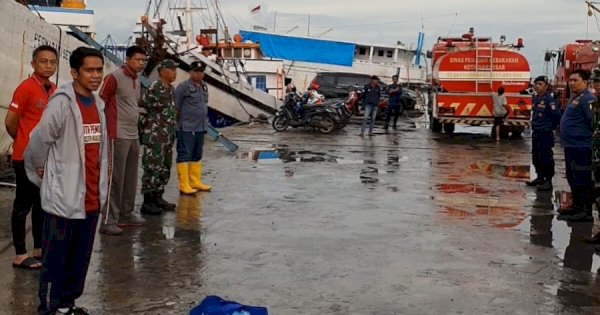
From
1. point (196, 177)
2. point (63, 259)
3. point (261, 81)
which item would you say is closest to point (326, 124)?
point (196, 177)

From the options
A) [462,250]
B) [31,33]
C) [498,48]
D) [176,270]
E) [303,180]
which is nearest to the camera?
[176,270]

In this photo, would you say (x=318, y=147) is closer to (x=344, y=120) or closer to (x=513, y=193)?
(x=344, y=120)

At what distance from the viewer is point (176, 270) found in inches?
235

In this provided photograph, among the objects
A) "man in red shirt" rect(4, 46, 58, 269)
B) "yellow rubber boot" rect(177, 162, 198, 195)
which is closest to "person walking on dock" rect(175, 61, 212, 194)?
"yellow rubber boot" rect(177, 162, 198, 195)

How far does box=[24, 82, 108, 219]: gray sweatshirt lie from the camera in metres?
4.33

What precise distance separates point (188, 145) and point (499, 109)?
471 inches

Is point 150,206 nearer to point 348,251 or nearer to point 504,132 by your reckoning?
point 348,251

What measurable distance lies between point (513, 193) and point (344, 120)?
37.3ft

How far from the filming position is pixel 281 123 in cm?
2152

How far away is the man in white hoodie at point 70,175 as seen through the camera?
4.34 meters

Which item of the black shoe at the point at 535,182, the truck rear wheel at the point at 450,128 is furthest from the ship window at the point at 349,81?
the black shoe at the point at 535,182

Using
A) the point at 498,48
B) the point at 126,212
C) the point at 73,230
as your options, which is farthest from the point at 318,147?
the point at 73,230

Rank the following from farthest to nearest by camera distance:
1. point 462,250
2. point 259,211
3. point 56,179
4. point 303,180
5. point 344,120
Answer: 1. point 344,120
2. point 303,180
3. point 259,211
4. point 462,250
5. point 56,179

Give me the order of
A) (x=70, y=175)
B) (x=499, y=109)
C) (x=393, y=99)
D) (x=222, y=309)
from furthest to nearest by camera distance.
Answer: (x=393, y=99) < (x=499, y=109) < (x=70, y=175) < (x=222, y=309)
